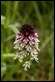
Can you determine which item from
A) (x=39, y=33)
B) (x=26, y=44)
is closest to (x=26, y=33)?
(x=26, y=44)

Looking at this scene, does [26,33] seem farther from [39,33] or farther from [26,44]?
[39,33]

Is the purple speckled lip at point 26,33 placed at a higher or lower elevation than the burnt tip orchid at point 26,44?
higher

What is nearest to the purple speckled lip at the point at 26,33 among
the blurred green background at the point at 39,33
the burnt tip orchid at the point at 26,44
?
the burnt tip orchid at the point at 26,44

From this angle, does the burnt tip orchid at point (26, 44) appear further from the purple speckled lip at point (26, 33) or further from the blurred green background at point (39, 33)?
the blurred green background at point (39, 33)

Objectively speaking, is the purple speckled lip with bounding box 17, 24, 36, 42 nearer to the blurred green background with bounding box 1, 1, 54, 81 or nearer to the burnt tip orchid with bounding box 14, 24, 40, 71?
the burnt tip orchid with bounding box 14, 24, 40, 71

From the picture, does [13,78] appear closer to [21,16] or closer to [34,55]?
[21,16]

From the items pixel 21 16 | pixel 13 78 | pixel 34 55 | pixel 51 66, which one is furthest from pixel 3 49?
pixel 34 55

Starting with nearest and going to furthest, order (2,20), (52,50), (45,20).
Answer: (2,20)
(52,50)
(45,20)

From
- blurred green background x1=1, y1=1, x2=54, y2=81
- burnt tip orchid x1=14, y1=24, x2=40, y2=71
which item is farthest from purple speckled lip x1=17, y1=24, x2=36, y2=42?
blurred green background x1=1, y1=1, x2=54, y2=81

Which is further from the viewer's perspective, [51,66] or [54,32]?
[54,32]
